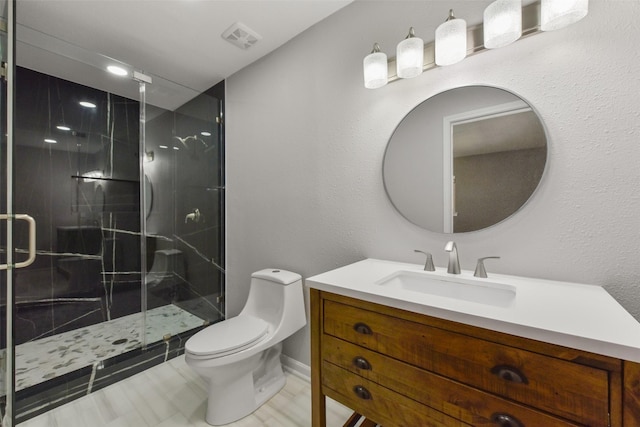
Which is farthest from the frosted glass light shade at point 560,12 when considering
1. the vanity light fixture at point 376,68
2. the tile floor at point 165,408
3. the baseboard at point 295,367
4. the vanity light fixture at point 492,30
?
the baseboard at point 295,367

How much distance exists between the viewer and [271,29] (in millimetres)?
1727

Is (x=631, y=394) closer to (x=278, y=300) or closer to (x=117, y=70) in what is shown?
(x=278, y=300)

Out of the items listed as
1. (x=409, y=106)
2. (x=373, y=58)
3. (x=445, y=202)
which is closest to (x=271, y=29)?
(x=373, y=58)

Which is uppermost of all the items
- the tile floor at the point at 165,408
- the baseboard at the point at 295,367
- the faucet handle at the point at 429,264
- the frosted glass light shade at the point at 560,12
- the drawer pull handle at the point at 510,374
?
the frosted glass light shade at the point at 560,12

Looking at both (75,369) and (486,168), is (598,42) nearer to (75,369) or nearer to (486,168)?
(486,168)

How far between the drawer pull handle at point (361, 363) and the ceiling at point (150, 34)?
6.22ft

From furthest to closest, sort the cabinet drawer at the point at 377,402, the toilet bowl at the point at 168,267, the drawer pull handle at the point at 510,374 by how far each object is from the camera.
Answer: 1. the toilet bowl at the point at 168,267
2. the cabinet drawer at the point at 377,402
3. the drawer pull handle at the point at 510,374

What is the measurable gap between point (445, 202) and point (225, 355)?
1.34 meters

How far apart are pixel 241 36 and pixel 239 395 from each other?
2.26 metres

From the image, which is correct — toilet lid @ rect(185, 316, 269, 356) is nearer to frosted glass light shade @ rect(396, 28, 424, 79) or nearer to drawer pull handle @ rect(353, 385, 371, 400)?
drawer pull handle @ rect(353, 385, 371, 400)

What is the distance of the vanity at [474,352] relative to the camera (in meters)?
0.60

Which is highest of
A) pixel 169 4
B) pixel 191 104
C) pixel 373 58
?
pixel 169 4

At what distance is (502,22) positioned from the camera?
1.01 meters

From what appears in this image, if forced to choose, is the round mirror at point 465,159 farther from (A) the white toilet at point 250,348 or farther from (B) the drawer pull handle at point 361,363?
(A) the white toilet at point 250,348
